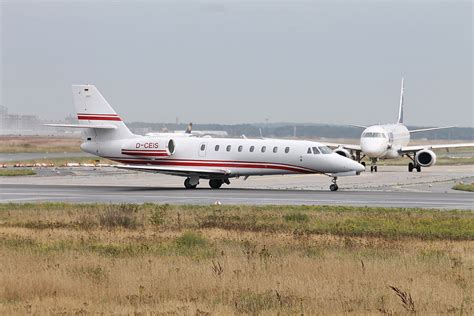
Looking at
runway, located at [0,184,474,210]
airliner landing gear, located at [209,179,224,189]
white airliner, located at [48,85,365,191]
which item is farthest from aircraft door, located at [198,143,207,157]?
runway, located at [0,184,474,210]

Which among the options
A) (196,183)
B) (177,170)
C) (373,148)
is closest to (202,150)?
(196,183)

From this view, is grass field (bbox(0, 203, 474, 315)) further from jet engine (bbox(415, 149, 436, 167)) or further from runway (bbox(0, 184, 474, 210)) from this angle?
jet engine (bbox(415, 149, 436, 167))

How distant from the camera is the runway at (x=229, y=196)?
1473 inches

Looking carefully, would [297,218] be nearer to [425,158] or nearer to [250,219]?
[250,219]

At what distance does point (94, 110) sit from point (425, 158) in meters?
28.3

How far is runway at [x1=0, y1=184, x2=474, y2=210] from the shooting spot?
3741cm

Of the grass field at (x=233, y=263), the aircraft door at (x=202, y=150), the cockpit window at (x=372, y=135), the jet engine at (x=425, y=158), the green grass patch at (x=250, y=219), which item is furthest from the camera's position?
the cockpit window at (x=372, y=135)

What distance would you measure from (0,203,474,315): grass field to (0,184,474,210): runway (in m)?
7.53

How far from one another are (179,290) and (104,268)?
8.10 ft

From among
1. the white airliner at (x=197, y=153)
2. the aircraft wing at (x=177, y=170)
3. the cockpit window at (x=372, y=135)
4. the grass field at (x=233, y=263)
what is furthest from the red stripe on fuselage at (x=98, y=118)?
the cockpit window at (x=372, y=135)

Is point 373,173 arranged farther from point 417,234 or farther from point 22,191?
point 417,234

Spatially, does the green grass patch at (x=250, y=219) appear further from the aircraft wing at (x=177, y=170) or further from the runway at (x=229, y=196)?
the aircraft wing at (x=177, y=170)

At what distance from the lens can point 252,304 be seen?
14.3 m

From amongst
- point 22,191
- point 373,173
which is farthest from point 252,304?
point 373,173
